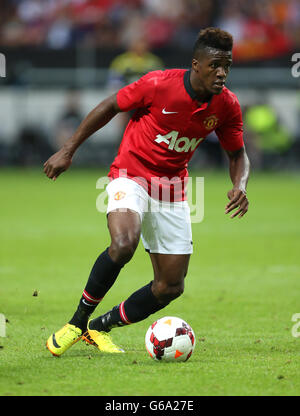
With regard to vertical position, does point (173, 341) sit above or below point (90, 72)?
above

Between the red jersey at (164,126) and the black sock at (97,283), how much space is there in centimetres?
62

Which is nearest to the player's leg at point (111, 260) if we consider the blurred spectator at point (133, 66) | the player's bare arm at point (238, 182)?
the player's bare arm at point (238, 182)

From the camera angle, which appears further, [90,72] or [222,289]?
[90,72]

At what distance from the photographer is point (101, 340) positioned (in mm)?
5730

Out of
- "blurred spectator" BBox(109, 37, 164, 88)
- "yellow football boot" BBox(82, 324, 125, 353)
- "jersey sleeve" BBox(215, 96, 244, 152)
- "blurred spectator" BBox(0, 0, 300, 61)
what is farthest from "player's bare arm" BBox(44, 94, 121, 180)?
"blurred spectator" BBox(0, 0, 300, 61)

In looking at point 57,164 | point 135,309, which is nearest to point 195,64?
point 57,164

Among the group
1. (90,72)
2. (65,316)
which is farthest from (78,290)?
(90,72)

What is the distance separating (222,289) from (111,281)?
3157 mm

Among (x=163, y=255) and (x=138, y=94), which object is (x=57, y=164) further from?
(x=163, y=255)

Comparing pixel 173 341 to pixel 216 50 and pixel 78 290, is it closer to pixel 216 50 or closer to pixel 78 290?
pixel 216 50

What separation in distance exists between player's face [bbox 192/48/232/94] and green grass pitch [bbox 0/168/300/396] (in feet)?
5.86
